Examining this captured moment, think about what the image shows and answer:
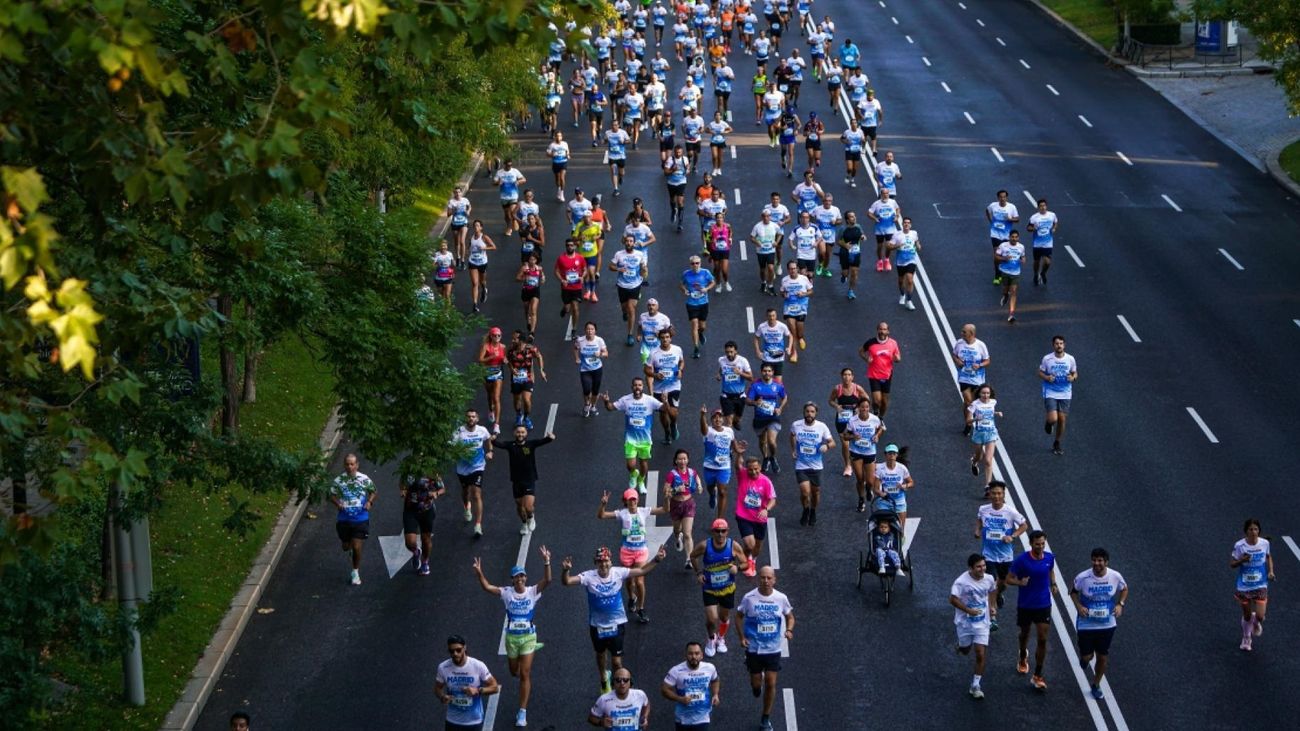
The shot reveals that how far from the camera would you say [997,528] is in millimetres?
19375

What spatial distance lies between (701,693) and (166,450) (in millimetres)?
5339

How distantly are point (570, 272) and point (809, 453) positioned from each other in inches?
350

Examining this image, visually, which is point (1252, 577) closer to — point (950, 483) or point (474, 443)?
point (950, 483)

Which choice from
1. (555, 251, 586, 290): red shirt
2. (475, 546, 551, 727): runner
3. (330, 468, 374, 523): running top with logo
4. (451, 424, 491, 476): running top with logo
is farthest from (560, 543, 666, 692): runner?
(555, 251, 586, 290): red shirt

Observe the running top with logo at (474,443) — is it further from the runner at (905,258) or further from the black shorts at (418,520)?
the runner at (905,258)

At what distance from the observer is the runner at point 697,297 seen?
28.2 m

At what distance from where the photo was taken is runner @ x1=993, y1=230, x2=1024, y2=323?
3003 cm

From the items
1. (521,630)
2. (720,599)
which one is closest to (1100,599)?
(720,599)

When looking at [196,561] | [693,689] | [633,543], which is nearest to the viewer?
[693,689]

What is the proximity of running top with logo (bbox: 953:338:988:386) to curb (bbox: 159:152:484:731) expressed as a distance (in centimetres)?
892

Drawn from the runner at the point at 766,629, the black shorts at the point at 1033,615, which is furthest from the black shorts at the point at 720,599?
the black shorts at the point at 1033,615

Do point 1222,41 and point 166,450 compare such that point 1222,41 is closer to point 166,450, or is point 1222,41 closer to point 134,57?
point 166,450

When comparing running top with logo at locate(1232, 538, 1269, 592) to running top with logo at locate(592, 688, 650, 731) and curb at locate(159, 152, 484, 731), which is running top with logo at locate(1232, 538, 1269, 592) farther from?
curb at locate(159, 152, 484, 731)

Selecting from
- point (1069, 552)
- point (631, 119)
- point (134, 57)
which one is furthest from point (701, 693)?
point (631, 119)
